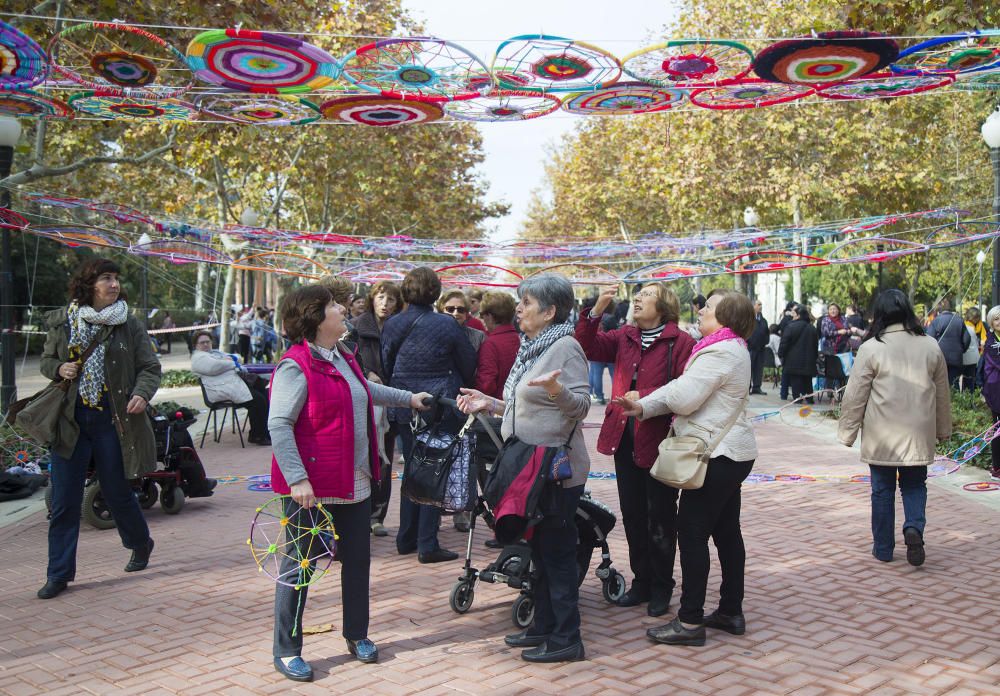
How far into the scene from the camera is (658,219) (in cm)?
3897

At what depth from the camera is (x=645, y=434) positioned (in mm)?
4863

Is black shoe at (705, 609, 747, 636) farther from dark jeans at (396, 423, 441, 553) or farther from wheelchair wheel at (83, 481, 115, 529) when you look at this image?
wheelchair wheel at (83, 481, 115, 529)

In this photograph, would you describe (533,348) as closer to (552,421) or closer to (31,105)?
(552,421)

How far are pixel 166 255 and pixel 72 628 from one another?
9.12 meters

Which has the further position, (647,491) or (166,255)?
(166,255)

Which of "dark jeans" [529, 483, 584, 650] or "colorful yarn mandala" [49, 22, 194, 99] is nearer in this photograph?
"dark jeans" [529, 483, 584, 650]

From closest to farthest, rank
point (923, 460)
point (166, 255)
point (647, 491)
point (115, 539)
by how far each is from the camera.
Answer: point (647, 491) < point (923, 460) < point (115, 539) < point (166, 255)

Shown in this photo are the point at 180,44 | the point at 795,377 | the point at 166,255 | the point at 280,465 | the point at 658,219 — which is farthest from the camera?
the point at 658,219

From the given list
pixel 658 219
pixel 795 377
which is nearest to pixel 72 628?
pixel 795 377

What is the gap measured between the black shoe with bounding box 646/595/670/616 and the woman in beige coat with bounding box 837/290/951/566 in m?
1.91

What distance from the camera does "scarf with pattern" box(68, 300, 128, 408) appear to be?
18.1 ft

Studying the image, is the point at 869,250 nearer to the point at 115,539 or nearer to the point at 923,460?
the point at 923,460

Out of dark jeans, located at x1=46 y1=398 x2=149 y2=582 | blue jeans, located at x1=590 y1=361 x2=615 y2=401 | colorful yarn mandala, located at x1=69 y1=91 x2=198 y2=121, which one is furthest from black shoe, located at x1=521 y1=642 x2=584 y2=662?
blue jeans, located at x1=590 y1=361 x2=615 y2=401

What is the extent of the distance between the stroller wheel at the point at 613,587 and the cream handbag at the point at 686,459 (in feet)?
3.14
